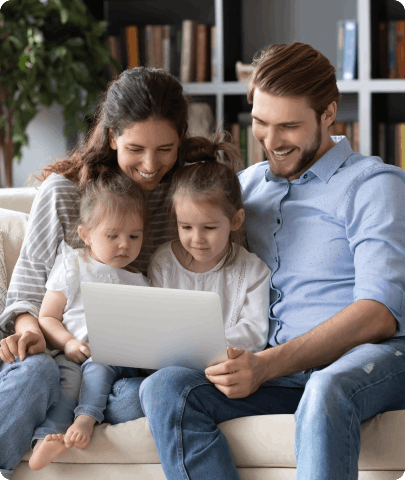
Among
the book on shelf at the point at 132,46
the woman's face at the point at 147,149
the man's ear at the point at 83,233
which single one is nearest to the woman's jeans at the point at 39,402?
the man's ear at the point at 83,233

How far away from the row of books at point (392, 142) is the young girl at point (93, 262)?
1.68 m

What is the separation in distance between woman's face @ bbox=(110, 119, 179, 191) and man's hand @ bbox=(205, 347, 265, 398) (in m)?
0.56

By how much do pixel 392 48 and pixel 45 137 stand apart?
1.77 metres

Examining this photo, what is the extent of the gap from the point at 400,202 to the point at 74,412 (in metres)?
0.90

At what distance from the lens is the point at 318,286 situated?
1519 millimetres

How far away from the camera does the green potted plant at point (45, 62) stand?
2.71 metres

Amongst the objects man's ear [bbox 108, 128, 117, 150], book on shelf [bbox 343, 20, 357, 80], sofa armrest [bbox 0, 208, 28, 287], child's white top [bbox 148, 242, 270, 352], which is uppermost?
book on shelf [bbox 343, 20, 357, 80]

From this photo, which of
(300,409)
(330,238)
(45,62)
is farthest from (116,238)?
(45,62)

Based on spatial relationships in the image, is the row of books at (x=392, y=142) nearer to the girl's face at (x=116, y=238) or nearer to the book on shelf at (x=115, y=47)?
the book on shelf at (x=115, y=47)

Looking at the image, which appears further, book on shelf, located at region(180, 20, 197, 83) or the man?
book on shelf, located at region(180, 20, 197, 83)

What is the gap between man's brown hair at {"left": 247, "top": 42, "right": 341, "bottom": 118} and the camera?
1542 mm

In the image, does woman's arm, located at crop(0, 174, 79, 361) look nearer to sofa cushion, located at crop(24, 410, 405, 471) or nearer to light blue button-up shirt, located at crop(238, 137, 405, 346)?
sofa cushion, located at crop(24, 410, 405, 471)

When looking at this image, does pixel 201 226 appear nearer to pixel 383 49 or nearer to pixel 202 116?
pixel 202 116

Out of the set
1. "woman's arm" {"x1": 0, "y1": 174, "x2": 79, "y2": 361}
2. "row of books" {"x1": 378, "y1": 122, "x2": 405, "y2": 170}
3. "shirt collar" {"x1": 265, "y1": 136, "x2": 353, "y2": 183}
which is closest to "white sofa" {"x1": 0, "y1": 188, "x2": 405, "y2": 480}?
"woman's arm" {"x1": 0, "y1": 174, "x2": 79, "y2": 361}
